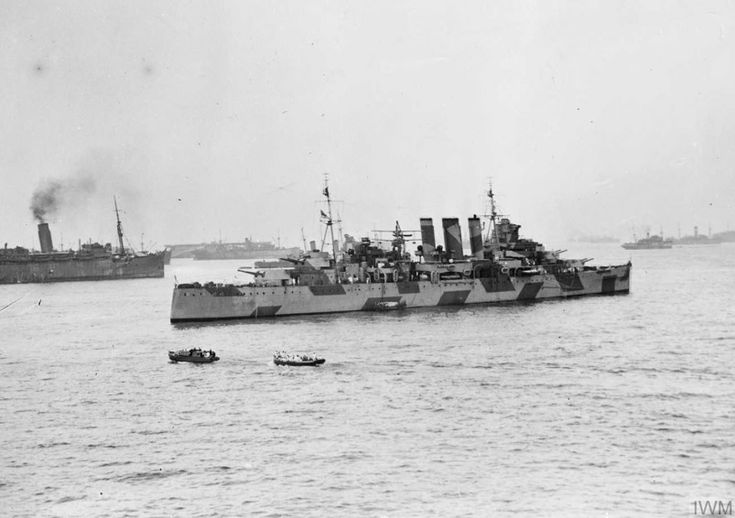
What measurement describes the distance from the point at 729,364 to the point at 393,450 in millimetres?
14077

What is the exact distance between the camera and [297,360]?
24.5 metres

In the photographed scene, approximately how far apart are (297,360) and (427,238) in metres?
22.7

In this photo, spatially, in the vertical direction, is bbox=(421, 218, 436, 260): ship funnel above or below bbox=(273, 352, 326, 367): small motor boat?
above

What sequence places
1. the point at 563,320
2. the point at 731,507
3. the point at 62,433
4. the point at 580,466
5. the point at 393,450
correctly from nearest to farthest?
the point at 731,507 → the point at 580,466 → the point at 393,450 → the point at 62,433 → the point at 563,320

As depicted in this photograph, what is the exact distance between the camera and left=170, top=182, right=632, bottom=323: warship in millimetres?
38562

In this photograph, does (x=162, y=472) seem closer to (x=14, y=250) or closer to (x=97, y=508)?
(x=97, y=508)

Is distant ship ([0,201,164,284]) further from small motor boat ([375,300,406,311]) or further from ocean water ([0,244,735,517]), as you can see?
ocean water ([0,244,735,517])

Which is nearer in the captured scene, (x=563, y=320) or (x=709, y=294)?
(x=563, y=320)

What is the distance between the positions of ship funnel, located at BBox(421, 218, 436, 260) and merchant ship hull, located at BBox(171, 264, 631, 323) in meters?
3.01

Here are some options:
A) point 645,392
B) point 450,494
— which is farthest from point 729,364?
point 450,494

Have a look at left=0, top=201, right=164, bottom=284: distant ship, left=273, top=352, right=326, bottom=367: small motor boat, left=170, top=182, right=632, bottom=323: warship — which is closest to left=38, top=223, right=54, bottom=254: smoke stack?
left=0, top=201, right=164, bottom=284: distant ship

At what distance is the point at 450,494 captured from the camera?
1231 cm

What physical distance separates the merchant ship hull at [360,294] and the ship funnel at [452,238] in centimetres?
282

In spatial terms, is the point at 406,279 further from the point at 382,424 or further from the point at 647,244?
the point at 647,244
